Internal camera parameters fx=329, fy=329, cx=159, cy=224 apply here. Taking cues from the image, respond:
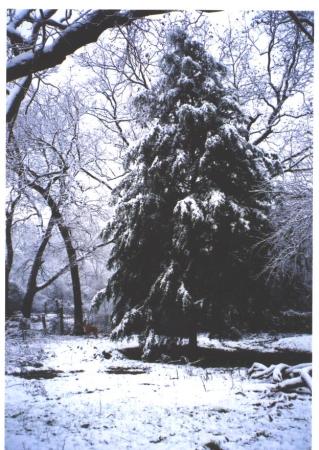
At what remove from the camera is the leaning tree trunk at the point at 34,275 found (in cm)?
803

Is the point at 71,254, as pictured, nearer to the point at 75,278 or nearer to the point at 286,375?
the point at 75,278

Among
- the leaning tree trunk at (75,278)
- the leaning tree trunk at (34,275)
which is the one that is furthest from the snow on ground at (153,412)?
the leaning tree trunk at (75,278)

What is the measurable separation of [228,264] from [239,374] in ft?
5.64

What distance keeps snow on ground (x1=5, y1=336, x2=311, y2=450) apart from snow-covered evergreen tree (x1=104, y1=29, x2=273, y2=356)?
107 centimetres

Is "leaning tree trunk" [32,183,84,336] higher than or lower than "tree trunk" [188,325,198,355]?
higher

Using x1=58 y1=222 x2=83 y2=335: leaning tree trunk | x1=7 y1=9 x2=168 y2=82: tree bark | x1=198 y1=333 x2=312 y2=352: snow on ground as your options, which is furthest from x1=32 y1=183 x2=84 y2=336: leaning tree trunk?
x1=7 y1=9 x2=168 y2=82: tree bark

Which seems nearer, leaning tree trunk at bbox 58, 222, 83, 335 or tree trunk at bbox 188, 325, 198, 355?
tree trunk at bbox 188, 325, 198, 355

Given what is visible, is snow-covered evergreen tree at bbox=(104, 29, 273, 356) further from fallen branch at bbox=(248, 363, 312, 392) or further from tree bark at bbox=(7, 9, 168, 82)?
tree bark at bbox=(7, 9, 168, 82)

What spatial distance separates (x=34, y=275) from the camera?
8.02 m

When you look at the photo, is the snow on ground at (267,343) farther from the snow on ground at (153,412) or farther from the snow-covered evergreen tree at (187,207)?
the snow on ground at (153,412)

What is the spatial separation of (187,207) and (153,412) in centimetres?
315

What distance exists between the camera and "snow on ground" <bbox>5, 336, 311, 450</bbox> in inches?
126

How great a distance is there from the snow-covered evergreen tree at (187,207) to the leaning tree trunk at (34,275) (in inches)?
108

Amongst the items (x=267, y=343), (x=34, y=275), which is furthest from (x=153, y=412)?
(x=34, y=275)
